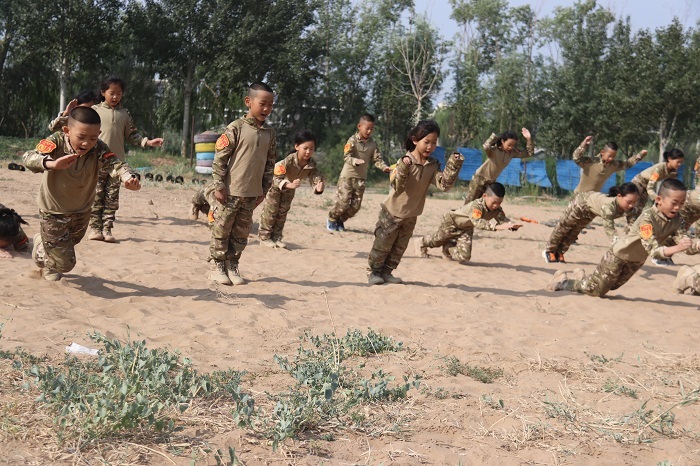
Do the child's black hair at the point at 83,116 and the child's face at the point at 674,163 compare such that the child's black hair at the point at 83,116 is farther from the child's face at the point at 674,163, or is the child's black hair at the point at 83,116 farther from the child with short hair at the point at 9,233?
the child's face at the point at 674,163

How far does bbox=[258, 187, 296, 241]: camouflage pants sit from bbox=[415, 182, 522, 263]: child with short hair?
1.96 m

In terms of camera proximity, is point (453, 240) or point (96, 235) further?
point (453, 240)

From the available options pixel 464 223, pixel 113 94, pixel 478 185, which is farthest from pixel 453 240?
pixel 113 94

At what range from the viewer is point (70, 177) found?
601 centimetres

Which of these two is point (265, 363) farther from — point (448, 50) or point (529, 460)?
point (448, 50)

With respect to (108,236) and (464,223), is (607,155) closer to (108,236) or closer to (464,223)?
(464,223)

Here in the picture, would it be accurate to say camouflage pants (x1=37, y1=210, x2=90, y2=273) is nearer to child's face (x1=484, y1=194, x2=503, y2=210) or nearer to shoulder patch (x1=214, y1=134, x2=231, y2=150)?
shoulder patch (x1=214, y1=134, x2=231, y2=150)

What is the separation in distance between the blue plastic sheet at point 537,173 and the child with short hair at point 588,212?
14.2 m

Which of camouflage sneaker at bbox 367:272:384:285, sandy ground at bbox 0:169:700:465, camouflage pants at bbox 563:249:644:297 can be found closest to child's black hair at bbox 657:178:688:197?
camouflage pants at bbox 563:249:644:297

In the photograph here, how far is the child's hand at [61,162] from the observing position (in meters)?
5.40

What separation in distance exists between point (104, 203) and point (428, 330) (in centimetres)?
466

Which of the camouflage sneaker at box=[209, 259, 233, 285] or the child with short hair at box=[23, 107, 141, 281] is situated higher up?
the child with short hair at box=[23, 107, 141, 281]

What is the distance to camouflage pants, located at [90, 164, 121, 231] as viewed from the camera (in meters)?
8.66

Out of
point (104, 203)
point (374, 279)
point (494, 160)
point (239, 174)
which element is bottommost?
point (374, 279)
